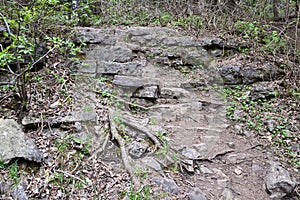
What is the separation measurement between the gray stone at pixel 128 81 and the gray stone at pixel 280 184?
2965mm

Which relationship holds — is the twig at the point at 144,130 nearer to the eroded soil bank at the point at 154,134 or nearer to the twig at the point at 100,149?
the eroded soil bank at the point at 154,134

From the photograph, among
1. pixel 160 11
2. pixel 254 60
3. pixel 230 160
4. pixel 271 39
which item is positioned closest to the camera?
pixel 230 160

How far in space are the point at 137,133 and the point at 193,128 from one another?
3.90 feet

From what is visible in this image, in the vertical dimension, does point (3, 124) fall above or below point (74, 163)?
above

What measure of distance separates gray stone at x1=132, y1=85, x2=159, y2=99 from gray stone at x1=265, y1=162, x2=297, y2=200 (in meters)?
2.60

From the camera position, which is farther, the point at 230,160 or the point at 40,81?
the point at 40,81

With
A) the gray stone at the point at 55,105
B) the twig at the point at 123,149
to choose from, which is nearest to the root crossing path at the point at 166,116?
the twig at the point at 123,149

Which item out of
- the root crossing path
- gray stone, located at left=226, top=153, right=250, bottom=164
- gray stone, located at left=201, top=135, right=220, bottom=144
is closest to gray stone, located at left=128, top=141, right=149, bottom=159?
the root crossing path

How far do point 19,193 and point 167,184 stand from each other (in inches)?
68.0

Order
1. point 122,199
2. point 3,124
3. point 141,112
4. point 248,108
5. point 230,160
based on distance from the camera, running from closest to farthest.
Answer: point 122,199 < point 3,124 < point 230,160 < point 141,112 < point 248,108

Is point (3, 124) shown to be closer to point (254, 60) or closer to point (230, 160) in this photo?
point (230, 160)

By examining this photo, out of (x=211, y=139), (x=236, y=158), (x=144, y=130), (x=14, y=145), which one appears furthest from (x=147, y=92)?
(x=14, y=145)

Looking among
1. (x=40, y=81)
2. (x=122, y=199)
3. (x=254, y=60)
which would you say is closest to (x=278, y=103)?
(x=254, y=60)

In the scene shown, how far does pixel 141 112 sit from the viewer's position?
4582 mm
